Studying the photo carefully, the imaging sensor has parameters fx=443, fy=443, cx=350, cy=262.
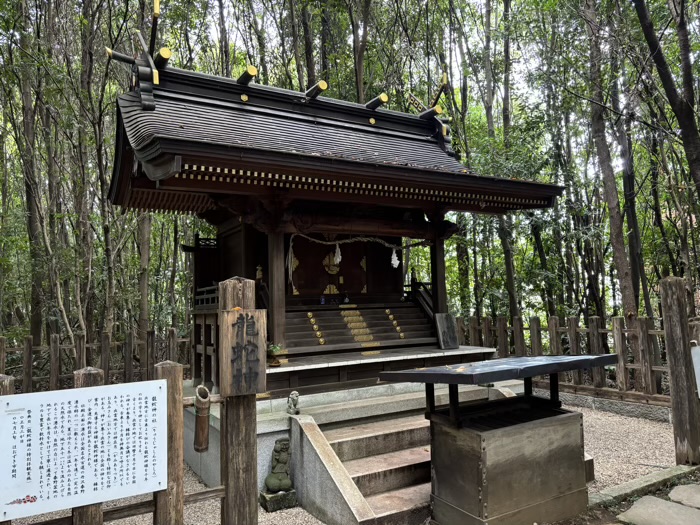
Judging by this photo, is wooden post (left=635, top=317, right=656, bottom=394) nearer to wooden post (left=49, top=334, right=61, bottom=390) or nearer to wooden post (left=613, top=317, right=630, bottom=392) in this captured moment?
wooden post (left=613, top=317, right=630, bottom=392)

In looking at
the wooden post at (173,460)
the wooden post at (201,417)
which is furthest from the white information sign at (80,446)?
the wooden post at (201,417)

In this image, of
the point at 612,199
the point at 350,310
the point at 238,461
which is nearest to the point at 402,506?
the point at 238,461

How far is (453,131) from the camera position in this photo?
12359 mm

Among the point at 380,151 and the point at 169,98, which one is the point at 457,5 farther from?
the point at 169,98

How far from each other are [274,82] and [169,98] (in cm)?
753

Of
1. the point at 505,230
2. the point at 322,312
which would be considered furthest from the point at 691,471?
the point at 505,230

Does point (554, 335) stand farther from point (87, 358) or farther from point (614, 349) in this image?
point (87, 358)

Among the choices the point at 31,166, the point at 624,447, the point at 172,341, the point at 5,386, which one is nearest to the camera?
the point at 5,386

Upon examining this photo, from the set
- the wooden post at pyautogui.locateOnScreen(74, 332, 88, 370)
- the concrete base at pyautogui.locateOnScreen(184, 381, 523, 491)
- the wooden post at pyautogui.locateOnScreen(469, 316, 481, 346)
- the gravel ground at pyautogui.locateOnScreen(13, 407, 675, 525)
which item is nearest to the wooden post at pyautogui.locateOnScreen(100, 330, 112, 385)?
the wooden post at pyautogui.locateOnScreen(74, 332, 88, 370)

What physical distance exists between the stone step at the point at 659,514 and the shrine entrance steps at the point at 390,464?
5.18ft

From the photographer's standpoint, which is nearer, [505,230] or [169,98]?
[169,98]

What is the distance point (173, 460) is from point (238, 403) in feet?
1.54

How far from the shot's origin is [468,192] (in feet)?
22.5

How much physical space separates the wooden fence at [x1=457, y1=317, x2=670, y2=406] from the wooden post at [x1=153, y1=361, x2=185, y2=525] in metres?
6.75
